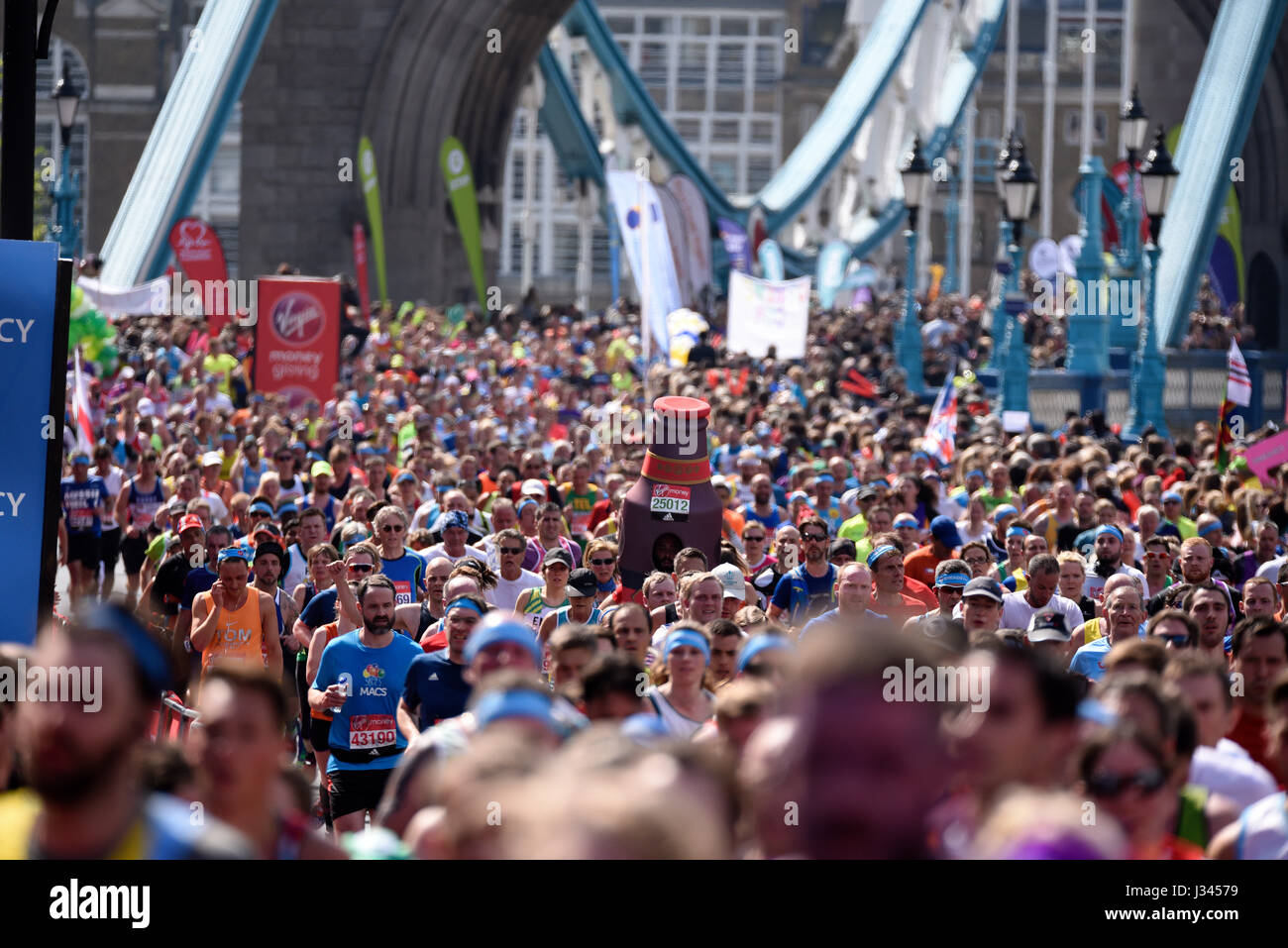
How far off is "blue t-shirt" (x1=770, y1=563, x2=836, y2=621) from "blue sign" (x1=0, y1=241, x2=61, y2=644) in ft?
13.4

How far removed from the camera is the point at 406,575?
1122cm

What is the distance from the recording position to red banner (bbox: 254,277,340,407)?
19.9 metres

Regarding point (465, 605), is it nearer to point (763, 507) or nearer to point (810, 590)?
point (810, 590)

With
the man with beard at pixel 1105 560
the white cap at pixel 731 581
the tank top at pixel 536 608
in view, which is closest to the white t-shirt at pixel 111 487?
the tank top at pixel 536 608

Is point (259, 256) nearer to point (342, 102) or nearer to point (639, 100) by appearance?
point (342, 102)

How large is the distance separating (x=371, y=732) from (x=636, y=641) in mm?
1570

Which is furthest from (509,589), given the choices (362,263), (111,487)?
(362,263)

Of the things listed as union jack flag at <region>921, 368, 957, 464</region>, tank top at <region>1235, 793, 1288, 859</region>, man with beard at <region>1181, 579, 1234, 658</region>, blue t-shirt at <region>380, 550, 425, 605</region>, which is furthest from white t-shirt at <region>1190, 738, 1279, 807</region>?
union jack flag at <region>921, 368, 957, 464</region>

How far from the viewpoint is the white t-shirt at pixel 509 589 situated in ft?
34.7
